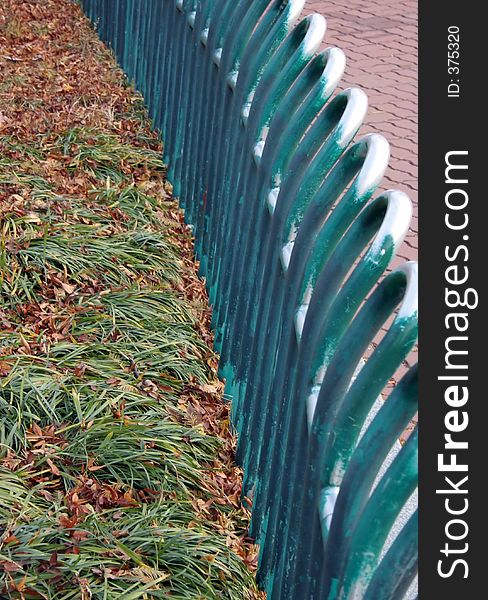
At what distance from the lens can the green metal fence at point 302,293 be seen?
1.75m

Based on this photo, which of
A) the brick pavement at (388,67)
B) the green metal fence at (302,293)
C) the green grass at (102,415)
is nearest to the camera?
the green metal fence at (302,293)

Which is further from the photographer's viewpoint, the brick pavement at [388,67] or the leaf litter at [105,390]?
the brick pavement at [388,67]

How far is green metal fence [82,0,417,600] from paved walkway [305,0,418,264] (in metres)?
1.47

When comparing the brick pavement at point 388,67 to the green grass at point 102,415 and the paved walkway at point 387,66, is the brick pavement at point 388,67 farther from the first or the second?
the green grass at point 102,415

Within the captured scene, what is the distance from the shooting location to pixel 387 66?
740 centimetres

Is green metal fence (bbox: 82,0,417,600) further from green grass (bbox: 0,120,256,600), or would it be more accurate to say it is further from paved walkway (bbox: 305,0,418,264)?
paved walkway (bbox: 305,0,418,264)

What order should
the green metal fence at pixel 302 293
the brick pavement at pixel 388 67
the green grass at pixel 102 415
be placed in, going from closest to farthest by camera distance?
the green metal fence at pixel 302 293 < the green grass at pixel 102 415 < the brick pavement at pixel 388 67

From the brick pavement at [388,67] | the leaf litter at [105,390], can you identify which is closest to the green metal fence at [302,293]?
the leaf litter at [105,390]

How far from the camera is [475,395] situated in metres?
1.68

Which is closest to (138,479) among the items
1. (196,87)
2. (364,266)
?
(364,266)

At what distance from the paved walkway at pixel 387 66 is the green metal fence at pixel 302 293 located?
1.47 metres

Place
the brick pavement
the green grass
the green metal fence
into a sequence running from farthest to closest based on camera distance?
the brick pavement → the green grass → the green metal fence

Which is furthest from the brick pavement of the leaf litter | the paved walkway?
the leaf litter

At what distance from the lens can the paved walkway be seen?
18.9 ft
